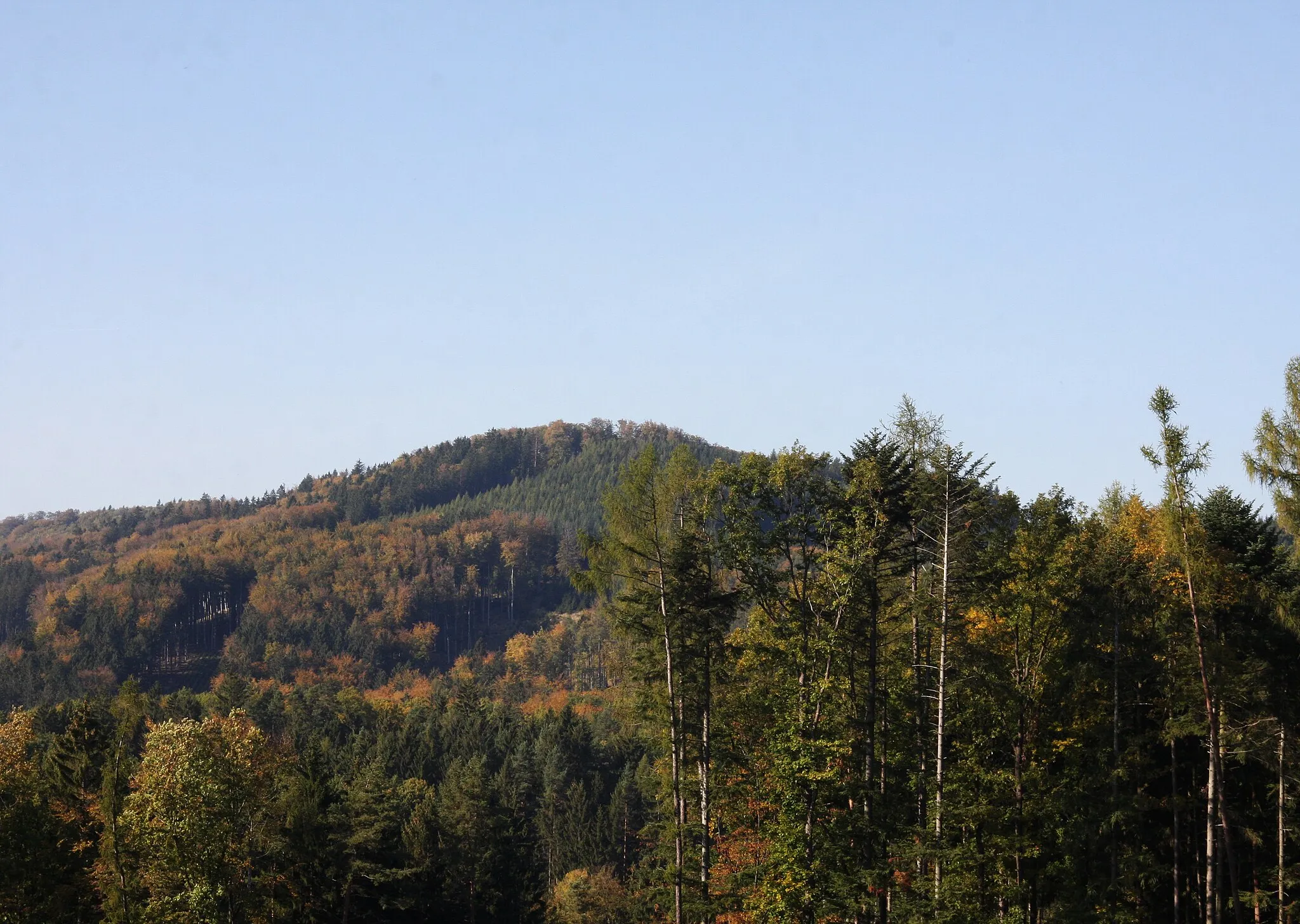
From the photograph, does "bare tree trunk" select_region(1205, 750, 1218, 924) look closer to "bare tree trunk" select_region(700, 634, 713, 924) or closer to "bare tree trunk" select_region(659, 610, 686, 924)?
"bare tree trunk" select_region(700, 634, 713, 924)

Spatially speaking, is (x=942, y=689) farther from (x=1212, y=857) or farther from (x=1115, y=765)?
(x=1212, y=857)

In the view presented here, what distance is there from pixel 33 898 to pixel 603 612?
66.6ft

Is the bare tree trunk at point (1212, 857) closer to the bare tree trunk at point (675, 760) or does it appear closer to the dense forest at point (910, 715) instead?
the dense forest at point (910, 715)

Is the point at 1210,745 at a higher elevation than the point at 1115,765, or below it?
higher

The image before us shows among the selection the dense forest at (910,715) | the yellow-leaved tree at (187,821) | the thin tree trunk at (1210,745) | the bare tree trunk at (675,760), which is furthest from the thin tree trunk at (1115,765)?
the yellow-leaved tree at (187,821)

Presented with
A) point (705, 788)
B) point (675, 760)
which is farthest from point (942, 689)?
point (675, 760)

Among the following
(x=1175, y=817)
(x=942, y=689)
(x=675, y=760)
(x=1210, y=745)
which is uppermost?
(x=942, y=689)

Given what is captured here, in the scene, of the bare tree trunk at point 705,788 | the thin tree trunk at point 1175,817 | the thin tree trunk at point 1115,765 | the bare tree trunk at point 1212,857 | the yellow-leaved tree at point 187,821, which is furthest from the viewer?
the yellow-leaved tree at point 187,821

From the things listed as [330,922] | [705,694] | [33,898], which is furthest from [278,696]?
[705,694]

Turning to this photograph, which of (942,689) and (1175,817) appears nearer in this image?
(942,689)

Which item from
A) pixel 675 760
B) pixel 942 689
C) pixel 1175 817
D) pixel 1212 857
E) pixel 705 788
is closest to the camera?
pixel 1212 857

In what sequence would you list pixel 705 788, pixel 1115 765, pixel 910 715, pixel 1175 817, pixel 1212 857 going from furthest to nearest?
pixel 910 715 → pixel 705 788 → pixel 1175 817 → pixel 1115 765 → pixel 1212 857

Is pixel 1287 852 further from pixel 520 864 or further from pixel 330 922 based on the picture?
pixel 520 864

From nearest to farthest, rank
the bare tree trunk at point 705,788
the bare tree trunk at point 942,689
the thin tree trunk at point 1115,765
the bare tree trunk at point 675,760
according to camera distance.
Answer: the bare tree trunk at point 942,689, the thin tree trunk at point 1115,765, the bare tree trunk at point 705,788, the bare tree trunk at point 675,760
